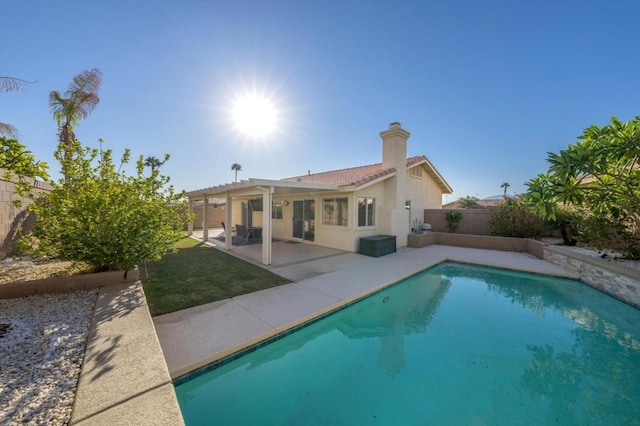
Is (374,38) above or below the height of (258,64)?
above

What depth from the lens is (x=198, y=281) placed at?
7.33 meters

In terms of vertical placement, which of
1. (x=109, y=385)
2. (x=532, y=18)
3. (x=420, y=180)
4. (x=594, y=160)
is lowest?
(x=109, y=385)

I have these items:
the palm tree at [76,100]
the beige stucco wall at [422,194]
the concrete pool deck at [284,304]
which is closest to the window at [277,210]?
the concrete pool deck at [284,304]

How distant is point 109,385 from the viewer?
2.59 metres

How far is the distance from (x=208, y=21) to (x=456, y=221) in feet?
56.4

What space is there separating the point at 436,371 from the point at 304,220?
11.4 meters

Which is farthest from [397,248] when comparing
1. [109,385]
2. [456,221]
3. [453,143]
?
[109,385]

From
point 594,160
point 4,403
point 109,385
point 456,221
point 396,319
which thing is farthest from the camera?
point 456,221

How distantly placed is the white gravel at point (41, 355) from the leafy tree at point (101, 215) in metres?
1.14

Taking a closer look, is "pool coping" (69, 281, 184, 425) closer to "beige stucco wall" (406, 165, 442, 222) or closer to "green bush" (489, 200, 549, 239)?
"beige stucco wall" (406, 165, 442, 222)

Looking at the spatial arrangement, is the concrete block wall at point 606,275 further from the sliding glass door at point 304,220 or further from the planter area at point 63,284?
the planter area at point 63,284

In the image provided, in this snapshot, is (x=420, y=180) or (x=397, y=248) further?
(x=420, y=180)

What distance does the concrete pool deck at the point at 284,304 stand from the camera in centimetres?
405

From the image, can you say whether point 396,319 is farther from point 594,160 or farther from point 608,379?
point 594,160
